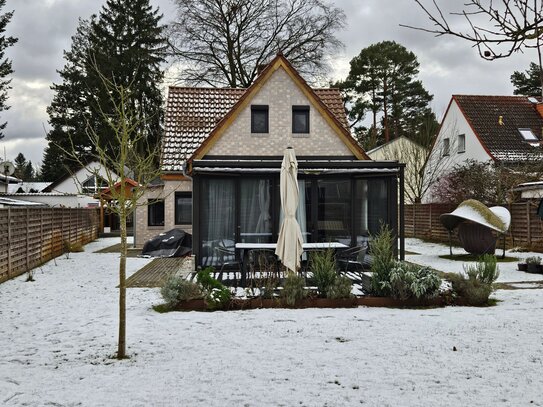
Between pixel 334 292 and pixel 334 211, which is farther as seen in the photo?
pixel 334 211

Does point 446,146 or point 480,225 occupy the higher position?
point 446,146

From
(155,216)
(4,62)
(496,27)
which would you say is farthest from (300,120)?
(4,62)

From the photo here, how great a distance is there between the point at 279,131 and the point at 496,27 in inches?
549

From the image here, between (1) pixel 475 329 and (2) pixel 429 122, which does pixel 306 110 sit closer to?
(1) pixel 475 329

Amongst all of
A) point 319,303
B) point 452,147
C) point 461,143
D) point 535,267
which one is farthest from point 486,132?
point 319,303

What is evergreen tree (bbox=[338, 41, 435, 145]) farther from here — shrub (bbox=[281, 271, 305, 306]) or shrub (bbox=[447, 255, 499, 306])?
shrub (bbox=[281, 271, 305, 306])

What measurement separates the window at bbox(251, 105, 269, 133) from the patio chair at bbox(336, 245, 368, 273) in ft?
18.7

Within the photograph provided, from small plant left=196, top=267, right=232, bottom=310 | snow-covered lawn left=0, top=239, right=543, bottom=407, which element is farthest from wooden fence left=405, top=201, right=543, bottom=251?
small plant left=196, top=267, right=232, bottom=310

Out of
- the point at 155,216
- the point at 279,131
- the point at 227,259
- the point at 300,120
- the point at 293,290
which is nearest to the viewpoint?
the point at 293,290

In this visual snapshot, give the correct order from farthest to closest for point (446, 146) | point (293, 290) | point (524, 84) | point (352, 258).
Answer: point (524, 84) < point (446, 146) < point (352, 258) < point (293, 290)

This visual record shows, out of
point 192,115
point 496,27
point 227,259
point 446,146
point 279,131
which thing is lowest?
point 227,259

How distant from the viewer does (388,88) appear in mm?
41562

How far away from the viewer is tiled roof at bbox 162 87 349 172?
62.1ft

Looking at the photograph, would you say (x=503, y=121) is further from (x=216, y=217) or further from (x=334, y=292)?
(x=334, y=292)
